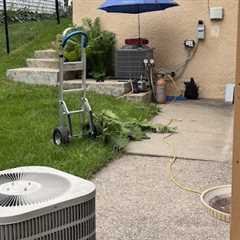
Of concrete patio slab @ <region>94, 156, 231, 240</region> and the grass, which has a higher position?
the grass

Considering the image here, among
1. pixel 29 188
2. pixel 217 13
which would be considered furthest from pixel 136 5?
pixel 29 188

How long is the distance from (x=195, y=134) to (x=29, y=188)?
15.5 ft

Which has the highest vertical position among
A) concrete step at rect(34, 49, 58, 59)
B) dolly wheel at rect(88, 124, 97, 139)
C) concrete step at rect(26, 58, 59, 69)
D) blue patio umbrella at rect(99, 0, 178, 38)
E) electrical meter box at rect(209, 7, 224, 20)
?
blue patio umbrella at rect(99, 0, 178, 38)

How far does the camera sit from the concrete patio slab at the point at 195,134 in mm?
5859

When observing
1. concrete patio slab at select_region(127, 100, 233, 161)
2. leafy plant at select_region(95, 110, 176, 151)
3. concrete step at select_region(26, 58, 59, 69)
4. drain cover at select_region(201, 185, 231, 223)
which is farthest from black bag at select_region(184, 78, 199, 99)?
drain cover at select_region(201, 185, 231, 223)

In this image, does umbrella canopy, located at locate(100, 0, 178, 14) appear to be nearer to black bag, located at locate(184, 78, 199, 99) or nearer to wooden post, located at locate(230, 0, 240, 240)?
black bag, located at locate(184, 78, 199, 99)

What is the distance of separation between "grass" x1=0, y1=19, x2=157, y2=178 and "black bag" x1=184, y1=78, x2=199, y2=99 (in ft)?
4.77

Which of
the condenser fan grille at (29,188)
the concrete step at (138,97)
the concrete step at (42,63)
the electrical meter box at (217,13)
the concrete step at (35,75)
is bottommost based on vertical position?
the concrete step at (138,97)

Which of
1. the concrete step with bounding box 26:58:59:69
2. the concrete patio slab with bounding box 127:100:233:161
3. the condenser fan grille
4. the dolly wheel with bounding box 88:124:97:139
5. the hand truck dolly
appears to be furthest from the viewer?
the concrete step with bounding box 26:58:59:69

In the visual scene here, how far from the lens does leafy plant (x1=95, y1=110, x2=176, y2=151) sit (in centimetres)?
594

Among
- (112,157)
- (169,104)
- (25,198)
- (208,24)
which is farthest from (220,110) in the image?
(25,198)

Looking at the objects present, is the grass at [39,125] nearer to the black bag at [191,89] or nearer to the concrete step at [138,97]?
the concrete step at [138,97]

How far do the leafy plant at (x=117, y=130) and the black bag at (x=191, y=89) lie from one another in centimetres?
287

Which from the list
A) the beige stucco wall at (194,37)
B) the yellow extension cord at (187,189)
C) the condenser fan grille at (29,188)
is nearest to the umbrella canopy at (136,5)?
the beige stucco wall at (194,37)
